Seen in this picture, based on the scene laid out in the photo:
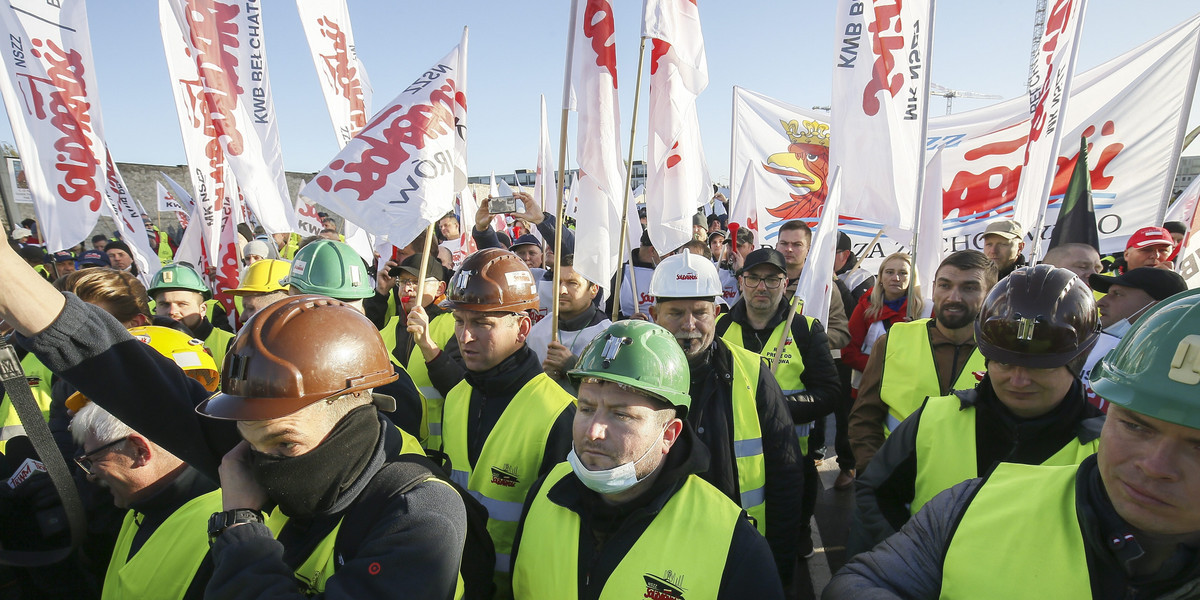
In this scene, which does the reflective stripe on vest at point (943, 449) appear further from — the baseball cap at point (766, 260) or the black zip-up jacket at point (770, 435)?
the baseball cap at point (766, 260)

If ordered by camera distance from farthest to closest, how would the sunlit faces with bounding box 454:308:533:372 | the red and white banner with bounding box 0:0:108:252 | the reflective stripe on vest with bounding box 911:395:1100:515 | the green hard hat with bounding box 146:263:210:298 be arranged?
the red and white banner with bounding box 0:0:108:252
the green hard hat with bounding box 146:263:210:298
the sunlit faces with bounding box 454:308:533:372
the reflective stripe on vest with bounding box 911:395:1100:515

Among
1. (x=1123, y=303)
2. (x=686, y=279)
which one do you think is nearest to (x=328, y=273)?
(x=686, y=279)

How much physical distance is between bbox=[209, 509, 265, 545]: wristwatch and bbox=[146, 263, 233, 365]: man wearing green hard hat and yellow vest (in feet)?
11.4

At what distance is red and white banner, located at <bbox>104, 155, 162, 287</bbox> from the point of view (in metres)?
7.21

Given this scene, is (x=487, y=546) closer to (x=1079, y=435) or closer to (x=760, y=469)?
(x=760, y=469)

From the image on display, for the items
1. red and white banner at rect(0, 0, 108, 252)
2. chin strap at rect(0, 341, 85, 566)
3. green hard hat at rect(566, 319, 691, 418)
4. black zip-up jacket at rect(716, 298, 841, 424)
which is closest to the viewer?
chin strap at rect(0, 341, 85, 566)

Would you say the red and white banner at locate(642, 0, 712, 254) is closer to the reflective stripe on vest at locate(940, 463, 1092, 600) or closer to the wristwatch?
the reflective stripe on vest at locate(940, 463, 1092, 600)

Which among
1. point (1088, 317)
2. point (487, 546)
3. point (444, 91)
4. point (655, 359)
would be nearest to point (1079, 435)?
point (1088, 317)

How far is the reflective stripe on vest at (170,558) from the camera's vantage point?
6.62ft

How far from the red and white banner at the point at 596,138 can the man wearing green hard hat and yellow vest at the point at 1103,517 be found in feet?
8.44

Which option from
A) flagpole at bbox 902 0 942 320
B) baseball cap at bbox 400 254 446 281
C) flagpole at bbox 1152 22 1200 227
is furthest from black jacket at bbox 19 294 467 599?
flagpole at bbox 1152 22 1200 227

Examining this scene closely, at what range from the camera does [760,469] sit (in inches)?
117

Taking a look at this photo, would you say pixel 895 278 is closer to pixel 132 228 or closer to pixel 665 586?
pixel 665 586

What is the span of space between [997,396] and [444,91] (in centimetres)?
373
